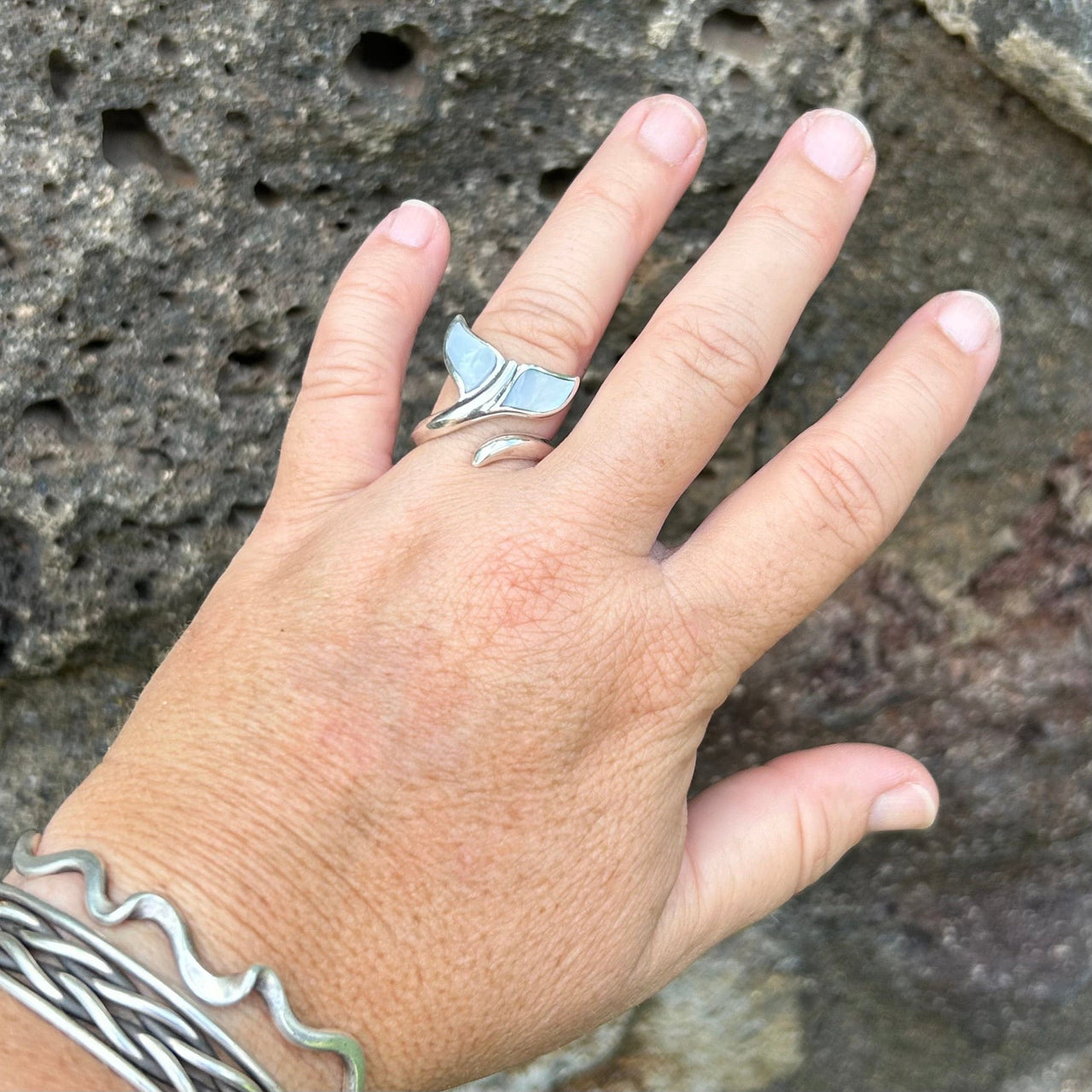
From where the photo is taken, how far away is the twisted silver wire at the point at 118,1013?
69cm

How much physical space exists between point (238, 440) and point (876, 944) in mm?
1108

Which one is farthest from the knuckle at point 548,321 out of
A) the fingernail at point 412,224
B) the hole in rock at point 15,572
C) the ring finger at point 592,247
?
the hole in rock at point 15,572

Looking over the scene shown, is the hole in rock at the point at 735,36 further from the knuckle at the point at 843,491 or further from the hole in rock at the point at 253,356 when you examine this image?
the hole in rock at the point at 253,356

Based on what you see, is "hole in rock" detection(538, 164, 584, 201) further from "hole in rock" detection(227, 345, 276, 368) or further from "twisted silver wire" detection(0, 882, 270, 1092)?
"twisted silver wire" detection(0, 882, 270, 1092)

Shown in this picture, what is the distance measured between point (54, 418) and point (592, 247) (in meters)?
0.59

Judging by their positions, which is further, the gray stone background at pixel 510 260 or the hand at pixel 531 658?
the gray stone background at pixel 510 260

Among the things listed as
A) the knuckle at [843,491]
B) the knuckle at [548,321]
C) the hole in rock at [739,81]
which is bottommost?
the knuckle at [548,321]

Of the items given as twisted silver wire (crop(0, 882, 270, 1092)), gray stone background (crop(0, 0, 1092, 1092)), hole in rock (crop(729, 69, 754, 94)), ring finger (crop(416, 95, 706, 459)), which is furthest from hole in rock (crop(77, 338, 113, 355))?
hole in rock (crop(729, 69, 754, 94))

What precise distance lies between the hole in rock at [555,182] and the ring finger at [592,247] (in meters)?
0.11

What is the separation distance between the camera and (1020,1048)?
1.52 metres

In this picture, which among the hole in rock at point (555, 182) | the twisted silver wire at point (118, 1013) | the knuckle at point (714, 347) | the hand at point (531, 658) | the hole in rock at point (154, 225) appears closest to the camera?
the twisted silver wire at point (118, 1013)

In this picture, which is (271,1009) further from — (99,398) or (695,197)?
(695,197)

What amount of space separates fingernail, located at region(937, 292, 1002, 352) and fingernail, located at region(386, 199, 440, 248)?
Result: 0.50m

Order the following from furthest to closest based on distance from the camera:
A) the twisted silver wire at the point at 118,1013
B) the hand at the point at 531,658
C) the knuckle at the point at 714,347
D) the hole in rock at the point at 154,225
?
1. the hole in rock at the point at 154,225
2. the knuckle at the point at 714,347
3. the hand at the point at 531,658
4. the twisted silver wire at the point at 118,1013
